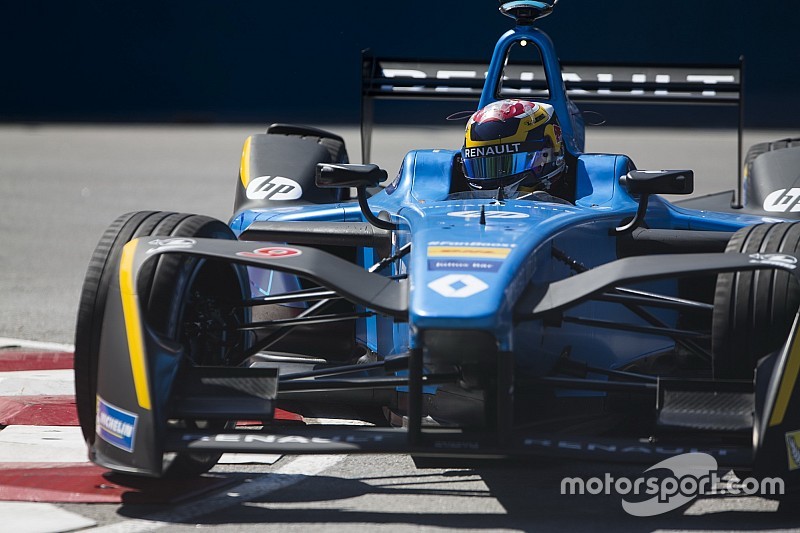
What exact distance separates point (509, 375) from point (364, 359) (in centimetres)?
178

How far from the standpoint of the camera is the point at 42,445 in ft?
16.5

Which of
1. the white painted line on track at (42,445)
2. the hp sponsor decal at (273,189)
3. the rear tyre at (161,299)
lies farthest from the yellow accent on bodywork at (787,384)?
the hp sponsor decal at (273,189)

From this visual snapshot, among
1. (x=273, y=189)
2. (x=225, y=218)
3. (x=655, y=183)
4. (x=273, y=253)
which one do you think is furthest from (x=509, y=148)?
(x=225, y=218)

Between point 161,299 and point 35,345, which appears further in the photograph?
point 35,345

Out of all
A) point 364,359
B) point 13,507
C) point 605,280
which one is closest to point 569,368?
point 605,280

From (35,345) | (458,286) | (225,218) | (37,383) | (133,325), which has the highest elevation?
(458,286)

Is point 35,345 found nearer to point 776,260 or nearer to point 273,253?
point 273,253

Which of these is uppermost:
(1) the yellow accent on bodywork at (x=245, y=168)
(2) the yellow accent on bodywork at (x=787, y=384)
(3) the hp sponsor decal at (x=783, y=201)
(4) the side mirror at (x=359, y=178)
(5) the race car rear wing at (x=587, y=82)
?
(5) the race car rear wing at (x=587, y=82)

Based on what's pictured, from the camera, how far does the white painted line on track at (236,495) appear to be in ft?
13.3

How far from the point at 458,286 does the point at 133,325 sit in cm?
113

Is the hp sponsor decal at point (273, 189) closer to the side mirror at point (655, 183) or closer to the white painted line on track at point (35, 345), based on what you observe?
the white painted line on track at point (35, 345)

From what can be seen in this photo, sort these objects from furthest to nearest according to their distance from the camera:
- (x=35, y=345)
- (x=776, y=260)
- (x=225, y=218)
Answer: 1. (x=225, y=218)
2. (x=35, y=345)
3. (x=776, y=260)

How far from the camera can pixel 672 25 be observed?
996 inches

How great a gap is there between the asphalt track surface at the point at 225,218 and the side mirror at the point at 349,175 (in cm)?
115
